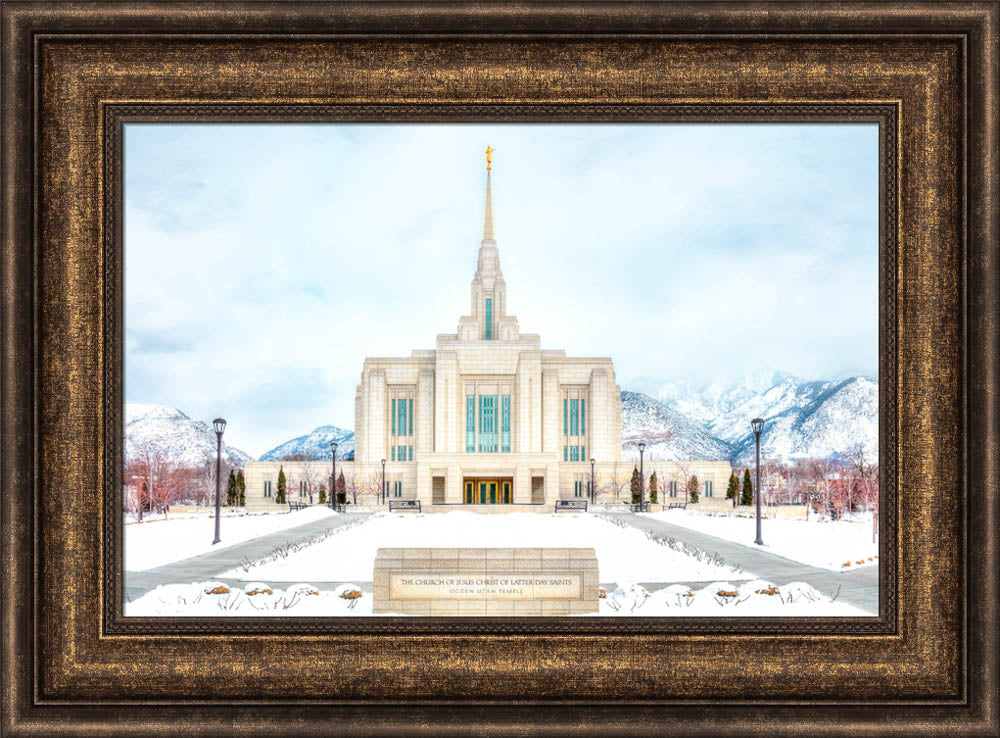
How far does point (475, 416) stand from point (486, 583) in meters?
62.8

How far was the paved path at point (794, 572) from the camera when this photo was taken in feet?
24.3

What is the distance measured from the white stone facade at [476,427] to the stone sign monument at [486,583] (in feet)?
181

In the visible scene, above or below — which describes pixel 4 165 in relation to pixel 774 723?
above

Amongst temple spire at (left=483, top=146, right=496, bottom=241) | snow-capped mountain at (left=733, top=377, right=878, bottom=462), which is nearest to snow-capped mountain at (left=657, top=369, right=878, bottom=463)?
snow-capped mountain at (left=733, top=377, right=878, bottom=462)

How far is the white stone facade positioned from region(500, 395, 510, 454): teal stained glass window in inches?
3.5

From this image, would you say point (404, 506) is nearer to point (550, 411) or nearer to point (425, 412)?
point (425, 412)

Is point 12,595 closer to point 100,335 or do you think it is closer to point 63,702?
point 63,702

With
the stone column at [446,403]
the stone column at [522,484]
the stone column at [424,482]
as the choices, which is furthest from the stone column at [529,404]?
Result: the stone column at [424,482]

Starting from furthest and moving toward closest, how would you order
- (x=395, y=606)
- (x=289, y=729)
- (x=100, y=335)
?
(x=395, y=606)
(x=100, y=335)
(x=289, y=729)

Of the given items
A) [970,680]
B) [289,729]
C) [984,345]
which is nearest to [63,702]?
[289,729]

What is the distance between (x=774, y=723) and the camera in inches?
219

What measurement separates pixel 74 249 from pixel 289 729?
3939mm

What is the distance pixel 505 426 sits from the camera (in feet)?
225

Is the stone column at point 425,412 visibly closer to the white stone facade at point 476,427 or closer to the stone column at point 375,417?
the white stone facade at point 476,427
